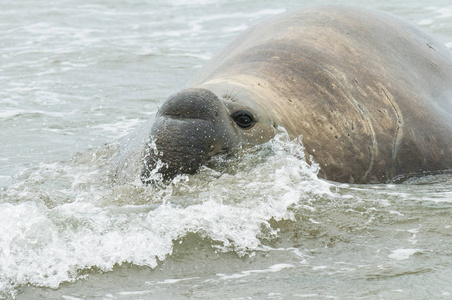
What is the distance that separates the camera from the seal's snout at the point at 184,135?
4.96 m

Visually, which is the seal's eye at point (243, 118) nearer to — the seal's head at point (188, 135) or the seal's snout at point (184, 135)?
the seal's head at point (188, 135)

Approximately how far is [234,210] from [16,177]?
2.64m

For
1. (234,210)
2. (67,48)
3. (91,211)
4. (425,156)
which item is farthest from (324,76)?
(67,48)

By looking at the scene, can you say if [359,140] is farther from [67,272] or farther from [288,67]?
[67,272]

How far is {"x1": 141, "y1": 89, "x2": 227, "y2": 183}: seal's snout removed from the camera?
4.96m

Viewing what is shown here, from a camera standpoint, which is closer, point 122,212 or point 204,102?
point 122,212

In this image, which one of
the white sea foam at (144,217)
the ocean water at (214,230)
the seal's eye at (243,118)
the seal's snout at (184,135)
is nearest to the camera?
the ocean water at (214,230)

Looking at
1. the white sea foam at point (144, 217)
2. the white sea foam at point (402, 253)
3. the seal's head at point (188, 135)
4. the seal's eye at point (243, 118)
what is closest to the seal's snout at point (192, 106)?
the seal's head at point (188, 135)

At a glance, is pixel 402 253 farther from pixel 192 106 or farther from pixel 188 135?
pixel 192 106

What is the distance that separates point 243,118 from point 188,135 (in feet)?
1.84

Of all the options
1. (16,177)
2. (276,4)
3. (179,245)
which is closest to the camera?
(179,245)

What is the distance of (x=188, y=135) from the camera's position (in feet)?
16.3

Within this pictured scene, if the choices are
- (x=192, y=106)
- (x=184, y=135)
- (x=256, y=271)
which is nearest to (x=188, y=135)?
(x=184, y=135)

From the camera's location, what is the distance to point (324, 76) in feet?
20.4
